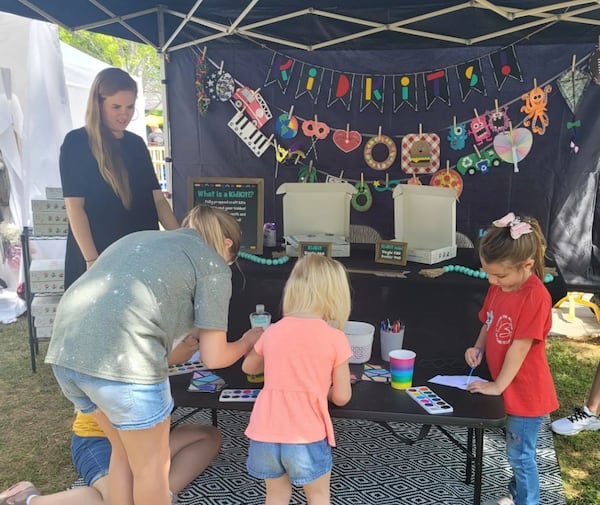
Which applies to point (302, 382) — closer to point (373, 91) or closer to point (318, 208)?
point (318, 208)

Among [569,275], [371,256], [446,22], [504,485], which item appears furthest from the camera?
[569,275]

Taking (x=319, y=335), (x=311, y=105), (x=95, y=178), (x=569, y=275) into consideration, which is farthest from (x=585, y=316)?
(x=95, y=178)

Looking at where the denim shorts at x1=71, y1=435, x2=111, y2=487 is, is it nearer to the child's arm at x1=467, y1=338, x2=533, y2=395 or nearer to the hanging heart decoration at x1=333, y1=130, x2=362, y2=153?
the child's arm at x1=467, y1=338, x2=533, y2=395

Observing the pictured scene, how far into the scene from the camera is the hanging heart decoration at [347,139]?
162 inches

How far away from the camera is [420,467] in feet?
7.70

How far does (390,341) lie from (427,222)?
89cm

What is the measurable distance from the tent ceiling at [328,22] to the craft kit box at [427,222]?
1.34 metres

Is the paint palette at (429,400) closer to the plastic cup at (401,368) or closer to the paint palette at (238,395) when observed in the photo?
the plastic cup at (401,368)

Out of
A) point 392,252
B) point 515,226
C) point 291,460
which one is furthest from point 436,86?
point 291,460

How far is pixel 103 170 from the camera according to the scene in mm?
2473

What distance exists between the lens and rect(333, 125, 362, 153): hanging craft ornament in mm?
4125

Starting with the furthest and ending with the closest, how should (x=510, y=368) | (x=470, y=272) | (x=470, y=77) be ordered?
(x=470, y=77) → (x=470, y=272) → (x=510, y=368)

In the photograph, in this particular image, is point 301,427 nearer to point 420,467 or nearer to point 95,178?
point 420,467

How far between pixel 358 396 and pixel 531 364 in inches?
24.7
